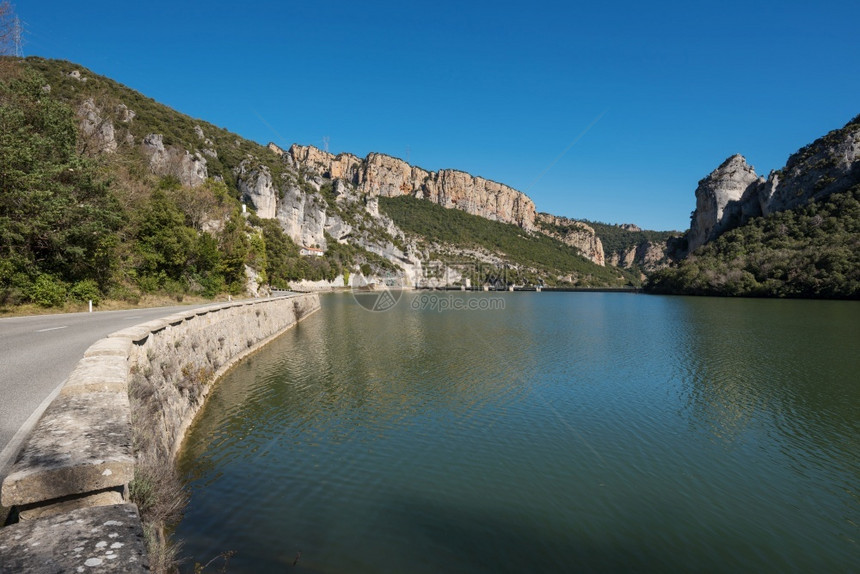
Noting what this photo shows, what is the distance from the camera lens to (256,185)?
104188 millimetres

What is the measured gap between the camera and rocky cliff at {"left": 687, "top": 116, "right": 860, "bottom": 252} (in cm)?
9381

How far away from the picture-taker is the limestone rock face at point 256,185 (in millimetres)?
103750

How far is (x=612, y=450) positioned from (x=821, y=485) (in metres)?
4.20

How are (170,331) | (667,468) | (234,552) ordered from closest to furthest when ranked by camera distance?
(234,552), (667,468), (170,331)

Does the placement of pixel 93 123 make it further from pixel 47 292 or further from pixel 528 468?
pixel 528 468

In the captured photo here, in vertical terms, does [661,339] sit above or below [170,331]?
below

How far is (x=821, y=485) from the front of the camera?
30.8ft

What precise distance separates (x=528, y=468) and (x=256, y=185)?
107923 mm

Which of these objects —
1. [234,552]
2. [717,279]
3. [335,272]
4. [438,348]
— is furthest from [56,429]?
[335,272]

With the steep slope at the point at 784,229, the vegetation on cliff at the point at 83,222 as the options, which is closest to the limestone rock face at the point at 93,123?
the vegetation on cliff at the point at 83,222

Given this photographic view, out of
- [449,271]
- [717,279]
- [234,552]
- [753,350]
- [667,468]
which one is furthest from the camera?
[449,271]

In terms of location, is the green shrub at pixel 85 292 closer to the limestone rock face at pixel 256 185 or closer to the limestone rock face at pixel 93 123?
the limestone rock face at pixel 93 123

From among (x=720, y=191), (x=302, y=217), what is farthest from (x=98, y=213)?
(x=720, y=191)

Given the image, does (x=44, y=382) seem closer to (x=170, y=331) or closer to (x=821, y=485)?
(x=170, y=331)
